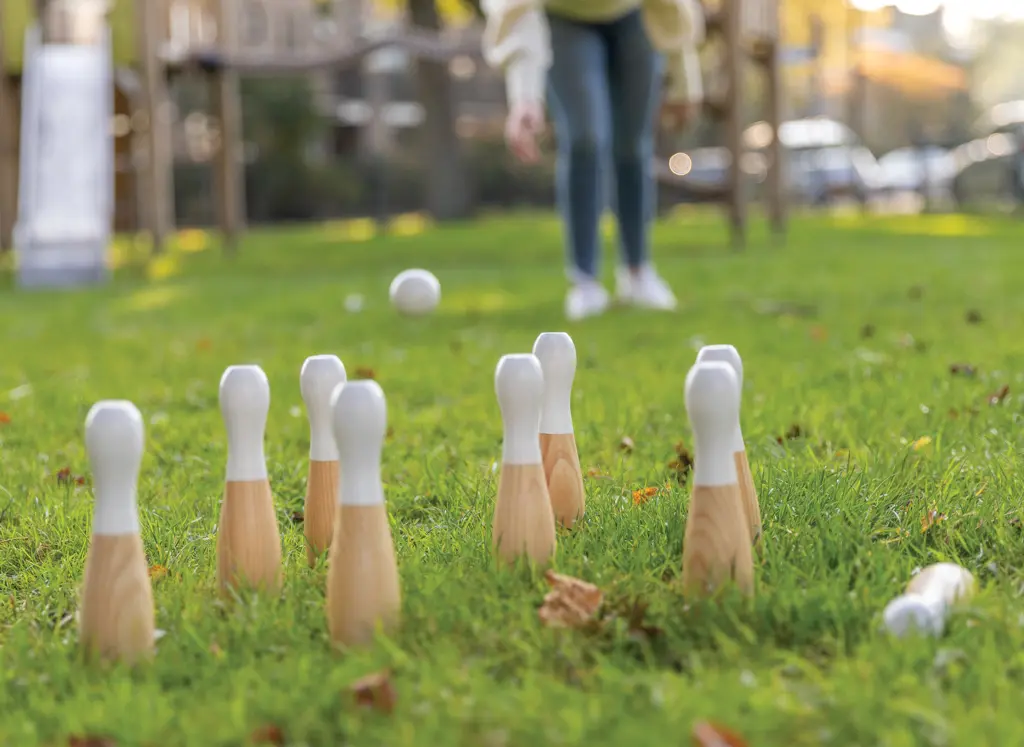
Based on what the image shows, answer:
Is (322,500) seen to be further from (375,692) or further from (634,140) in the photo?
(634,140)

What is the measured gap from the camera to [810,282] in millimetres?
7555

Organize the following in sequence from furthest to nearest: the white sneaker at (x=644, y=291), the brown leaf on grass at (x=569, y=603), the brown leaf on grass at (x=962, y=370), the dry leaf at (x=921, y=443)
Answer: the white sneaker at (x=644, y=291), the brown leaf on grass at (x=962, y=370), the dry leaf at (x=921, y=443), the brown leaf on grass at (x=569, y=603)

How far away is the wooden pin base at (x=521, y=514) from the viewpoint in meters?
2.12

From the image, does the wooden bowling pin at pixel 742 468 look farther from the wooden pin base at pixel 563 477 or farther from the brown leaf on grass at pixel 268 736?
the brown leaf on grass at pixel 268 736

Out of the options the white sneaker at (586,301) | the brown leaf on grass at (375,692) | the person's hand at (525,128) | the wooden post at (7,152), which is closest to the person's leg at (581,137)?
the white sneaker at (586,301)

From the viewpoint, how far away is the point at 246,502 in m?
2.12

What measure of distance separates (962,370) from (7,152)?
31.8 feet

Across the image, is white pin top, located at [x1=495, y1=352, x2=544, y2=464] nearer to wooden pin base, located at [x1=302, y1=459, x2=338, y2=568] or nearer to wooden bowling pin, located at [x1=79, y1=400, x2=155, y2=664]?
wooden pin base, located at [x1=302, y1=459, x2=338, y2=568]

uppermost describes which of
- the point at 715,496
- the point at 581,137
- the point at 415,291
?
the point at 581,137

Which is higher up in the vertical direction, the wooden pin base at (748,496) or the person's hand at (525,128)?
the person's hand at (525,128)

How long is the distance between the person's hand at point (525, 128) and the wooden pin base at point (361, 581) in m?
3.72

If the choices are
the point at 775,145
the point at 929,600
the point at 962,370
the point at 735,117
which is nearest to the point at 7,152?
the point at 735,117

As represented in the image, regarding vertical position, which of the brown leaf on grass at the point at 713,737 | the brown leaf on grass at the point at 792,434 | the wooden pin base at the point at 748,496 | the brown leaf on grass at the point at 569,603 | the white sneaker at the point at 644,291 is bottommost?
the brown leaf on grass at the point at 713,737

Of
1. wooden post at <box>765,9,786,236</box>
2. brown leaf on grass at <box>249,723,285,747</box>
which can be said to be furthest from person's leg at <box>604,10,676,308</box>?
wooden post at <box>765,9,786,236</box>
